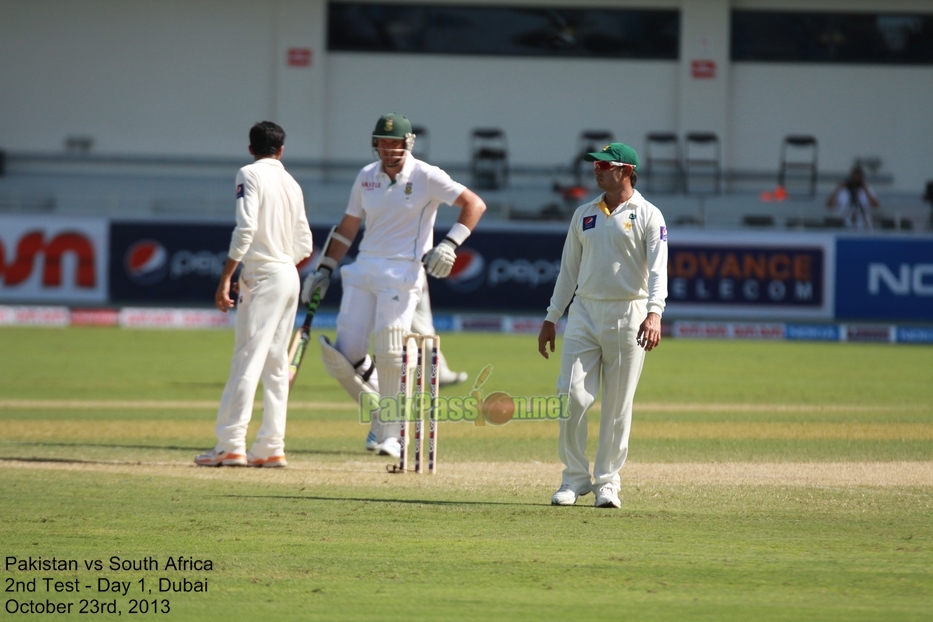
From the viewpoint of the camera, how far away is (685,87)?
2980 cm

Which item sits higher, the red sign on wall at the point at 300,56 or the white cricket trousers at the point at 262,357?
the red sign on wall at the point at 300,56

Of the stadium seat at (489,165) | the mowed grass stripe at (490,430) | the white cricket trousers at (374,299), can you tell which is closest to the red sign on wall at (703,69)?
the stadium seat at (489,165)

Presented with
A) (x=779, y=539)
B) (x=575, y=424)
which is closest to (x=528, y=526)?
(x=575, y=424)

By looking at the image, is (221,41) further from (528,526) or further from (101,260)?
(528,526)

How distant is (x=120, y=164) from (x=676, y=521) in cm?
2541

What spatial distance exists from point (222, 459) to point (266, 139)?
196cm

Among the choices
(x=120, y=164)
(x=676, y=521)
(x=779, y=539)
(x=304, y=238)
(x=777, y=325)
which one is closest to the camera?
(x=779, y=539)

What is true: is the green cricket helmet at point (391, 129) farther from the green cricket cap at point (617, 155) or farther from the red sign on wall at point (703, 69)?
the red sign on wall at point (703, 69)

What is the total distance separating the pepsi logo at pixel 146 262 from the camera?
73.8 ft

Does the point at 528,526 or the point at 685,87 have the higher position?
the point at 685,87

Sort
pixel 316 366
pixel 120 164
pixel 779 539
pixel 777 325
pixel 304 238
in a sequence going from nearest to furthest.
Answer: pixel 779 539 < pixel 304 238 < pixel 316 366 < pixel 777 325 < pixel 120 164

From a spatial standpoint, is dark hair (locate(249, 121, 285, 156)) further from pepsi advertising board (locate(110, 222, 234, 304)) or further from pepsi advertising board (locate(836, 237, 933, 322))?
pepsi advertising board (locate(836, 237, 933, 322))

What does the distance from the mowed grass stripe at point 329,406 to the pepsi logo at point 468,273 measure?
10.3 meters

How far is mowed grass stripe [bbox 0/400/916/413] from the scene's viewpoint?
38.0 ft
